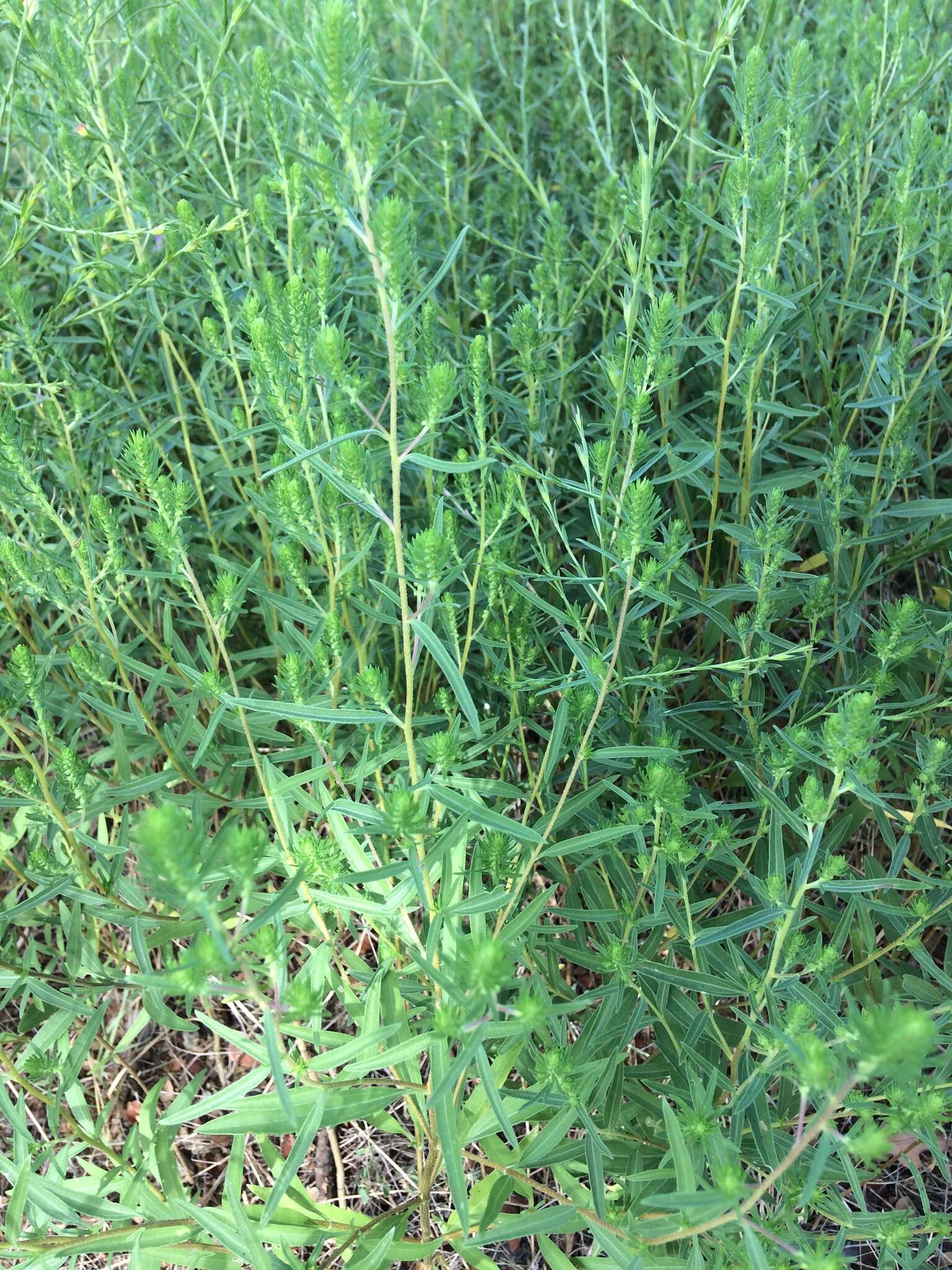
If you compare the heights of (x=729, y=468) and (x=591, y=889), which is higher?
(x=729, y=468)

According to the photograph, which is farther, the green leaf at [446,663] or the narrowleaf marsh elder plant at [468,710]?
the narrowleaf marsh elder plant at [468,710]

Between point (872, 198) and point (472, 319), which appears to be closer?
point (472, 319)

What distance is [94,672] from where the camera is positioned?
1.71m

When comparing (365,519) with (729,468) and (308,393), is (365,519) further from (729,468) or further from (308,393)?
(729,468)

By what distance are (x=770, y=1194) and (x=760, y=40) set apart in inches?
82.4

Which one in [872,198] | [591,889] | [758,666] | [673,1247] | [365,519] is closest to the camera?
[673,1247]

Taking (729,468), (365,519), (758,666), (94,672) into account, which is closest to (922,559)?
(729,468)

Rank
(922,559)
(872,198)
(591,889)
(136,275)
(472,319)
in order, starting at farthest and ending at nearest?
(872,198) < (472,319) < (922,559) < (136,275) < (591,889)

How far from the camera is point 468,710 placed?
1249 mm

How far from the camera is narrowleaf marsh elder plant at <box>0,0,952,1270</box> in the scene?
4.35ft

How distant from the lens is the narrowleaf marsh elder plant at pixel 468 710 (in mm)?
1326

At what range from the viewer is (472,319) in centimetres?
280

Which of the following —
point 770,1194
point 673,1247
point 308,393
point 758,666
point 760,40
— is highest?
point 760,40

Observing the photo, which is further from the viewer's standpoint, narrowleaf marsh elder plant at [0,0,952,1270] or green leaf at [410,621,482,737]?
narrowleaf marsh elder plant at [0,0,952,1270]
